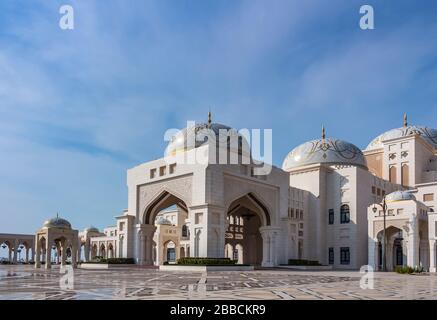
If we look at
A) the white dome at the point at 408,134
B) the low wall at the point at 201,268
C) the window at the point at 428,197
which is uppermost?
the white dome at the point at 408,134

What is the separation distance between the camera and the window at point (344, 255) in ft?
137

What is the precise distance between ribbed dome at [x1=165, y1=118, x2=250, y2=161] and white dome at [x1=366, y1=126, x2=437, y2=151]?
20234mm

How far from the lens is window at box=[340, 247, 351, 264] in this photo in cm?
4169

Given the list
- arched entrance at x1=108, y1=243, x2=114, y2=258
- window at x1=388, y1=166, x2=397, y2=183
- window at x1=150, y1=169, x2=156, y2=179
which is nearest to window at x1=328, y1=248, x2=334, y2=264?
window at x1=388, y1=166, x2=397, y2=183

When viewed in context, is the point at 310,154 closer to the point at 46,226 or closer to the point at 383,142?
the point at 383,142

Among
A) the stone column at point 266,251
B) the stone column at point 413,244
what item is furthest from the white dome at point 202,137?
the stone column at point 413,244

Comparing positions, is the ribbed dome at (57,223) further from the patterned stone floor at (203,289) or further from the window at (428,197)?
the window at (428,197)

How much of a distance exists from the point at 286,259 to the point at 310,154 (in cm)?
1384

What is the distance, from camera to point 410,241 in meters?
33.7

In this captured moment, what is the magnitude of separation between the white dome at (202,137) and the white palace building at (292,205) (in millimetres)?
114

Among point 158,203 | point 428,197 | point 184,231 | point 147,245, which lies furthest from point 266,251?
point 184,231

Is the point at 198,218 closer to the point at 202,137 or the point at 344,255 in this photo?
the point at 202,137

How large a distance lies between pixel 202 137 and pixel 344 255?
1639 centimetres
